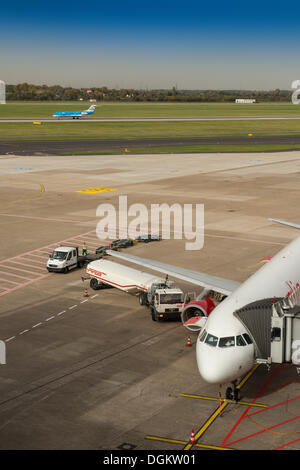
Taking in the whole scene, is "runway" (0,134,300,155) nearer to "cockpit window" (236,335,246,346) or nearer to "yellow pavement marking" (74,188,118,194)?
"yellow pavement marking" (74,188,118,194)

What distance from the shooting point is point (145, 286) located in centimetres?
3684

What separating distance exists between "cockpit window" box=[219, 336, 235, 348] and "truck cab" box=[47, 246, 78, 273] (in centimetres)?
2352

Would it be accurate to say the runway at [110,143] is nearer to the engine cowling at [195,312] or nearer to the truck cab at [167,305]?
the truck cab at [167,305]

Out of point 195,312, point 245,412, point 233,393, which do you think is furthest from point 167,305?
point 245,412

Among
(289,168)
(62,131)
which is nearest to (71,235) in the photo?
(289,168)

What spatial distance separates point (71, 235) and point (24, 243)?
4.92 metres

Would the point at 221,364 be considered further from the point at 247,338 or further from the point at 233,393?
the point at 233,393

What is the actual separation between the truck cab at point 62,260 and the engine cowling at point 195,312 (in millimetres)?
15379

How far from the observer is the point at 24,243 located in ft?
177

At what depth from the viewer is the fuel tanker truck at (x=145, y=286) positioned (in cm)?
3434

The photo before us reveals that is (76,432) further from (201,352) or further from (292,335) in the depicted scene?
(292,335)

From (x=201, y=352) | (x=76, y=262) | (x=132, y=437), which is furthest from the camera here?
(x=76, y=262)

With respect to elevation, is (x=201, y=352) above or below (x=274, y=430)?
above

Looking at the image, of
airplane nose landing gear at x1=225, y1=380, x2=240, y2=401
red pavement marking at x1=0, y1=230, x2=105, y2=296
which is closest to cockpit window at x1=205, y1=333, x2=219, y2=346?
airplane nose landing gear at x1=225, y1=380, x2=240, y2=401
